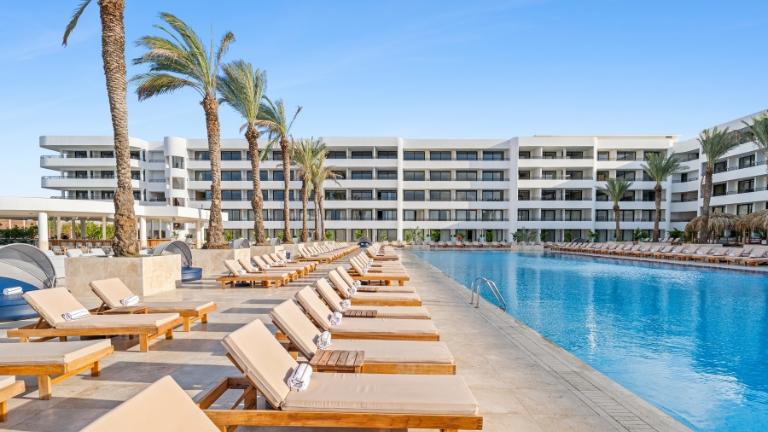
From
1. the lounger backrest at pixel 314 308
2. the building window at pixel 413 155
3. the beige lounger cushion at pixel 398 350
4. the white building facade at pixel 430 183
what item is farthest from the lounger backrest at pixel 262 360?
the building window at pixel 413 155

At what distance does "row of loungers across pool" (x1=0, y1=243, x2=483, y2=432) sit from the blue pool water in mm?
3547

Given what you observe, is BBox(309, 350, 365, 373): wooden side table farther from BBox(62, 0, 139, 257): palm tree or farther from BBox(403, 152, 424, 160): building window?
BBox(403, 152, 424, 160): building window

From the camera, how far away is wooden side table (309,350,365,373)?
13.0ft

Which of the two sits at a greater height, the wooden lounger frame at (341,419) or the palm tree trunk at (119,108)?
the palm tree trunk at (119,108)

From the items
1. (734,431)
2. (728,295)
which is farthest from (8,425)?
(728,295)

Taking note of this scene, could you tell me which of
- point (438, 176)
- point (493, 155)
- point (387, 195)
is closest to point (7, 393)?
point (387, 195)

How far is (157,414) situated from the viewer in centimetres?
224

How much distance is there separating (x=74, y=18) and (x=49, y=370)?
11037 millimetres

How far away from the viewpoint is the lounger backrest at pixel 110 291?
6613 mm

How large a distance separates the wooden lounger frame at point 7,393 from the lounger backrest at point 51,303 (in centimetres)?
206

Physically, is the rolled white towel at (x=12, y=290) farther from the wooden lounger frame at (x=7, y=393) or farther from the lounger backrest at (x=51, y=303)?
the wooden lounger frame at (x=7, y=393)

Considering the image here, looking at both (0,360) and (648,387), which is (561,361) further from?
(0,360)

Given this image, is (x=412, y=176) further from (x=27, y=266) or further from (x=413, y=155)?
(x=27, y=266)

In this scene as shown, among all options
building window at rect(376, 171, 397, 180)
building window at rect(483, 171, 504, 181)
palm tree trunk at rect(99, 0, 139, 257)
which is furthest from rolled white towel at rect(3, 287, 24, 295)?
building window at rect(483, 171, 504, 181)
